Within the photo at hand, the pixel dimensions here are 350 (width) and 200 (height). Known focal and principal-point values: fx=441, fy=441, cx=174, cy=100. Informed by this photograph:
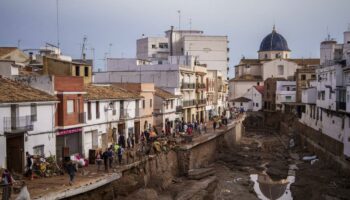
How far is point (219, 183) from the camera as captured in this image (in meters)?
41.2

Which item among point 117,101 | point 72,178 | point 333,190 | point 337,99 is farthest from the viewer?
point 337,99

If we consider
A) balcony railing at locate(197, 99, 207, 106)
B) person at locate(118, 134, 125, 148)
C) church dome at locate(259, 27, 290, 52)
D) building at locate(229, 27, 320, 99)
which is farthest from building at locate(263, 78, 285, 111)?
person at locate(118, 134, 125, 148)

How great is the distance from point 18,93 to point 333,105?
32.1 meters

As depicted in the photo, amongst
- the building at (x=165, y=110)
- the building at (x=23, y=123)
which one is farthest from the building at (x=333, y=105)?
the building at (x=23, y=123)

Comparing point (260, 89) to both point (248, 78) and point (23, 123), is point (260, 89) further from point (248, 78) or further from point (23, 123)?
point (23, 123)

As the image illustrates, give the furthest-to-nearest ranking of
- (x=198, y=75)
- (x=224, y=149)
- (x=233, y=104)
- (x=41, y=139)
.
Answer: (x=233, y=104)
(x=198, y=75)
(x=224, y=149)
(x=41, y=139)

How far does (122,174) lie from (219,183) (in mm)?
13388

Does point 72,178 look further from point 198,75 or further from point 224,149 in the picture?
point 198,75

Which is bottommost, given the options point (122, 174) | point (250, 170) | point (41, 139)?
point (250, 170)

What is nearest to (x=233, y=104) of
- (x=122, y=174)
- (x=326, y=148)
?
(x=326, y=148)

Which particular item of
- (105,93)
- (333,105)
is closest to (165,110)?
(105,93)

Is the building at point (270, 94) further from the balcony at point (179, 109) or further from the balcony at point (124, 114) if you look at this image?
the balcony at point (124, 114)

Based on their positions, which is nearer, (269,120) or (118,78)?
(118,78)

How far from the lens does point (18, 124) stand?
1075 inches
